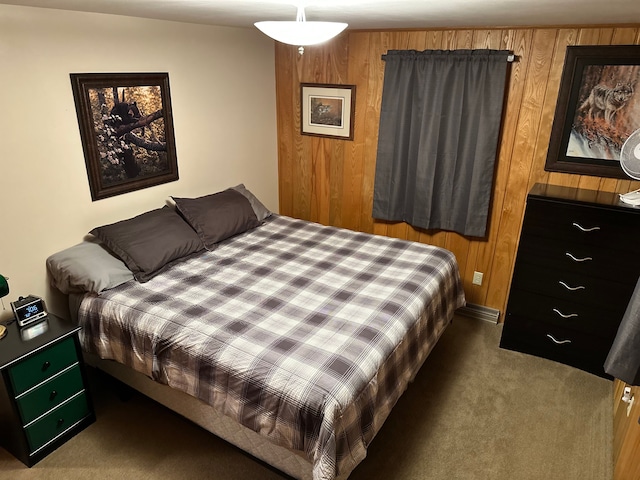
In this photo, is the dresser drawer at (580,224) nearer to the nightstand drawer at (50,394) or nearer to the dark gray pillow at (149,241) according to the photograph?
the dark gray pillow at (149,241)

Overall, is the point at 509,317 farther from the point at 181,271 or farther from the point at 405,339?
the point at 181,271

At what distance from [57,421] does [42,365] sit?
1.12ft

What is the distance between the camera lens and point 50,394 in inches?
88.4

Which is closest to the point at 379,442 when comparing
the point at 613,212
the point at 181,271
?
the point at 181,271

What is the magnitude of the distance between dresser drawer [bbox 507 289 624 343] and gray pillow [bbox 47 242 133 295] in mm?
2458

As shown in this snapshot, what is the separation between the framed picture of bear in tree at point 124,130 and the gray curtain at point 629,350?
2.79 meters

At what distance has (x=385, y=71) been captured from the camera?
3346 millimetres

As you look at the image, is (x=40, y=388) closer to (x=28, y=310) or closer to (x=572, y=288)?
(x=28, y=310)

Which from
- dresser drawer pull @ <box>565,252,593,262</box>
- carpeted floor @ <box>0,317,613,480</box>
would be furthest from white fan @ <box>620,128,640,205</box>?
carpeted floor @ <box>0,317,613,480</box>

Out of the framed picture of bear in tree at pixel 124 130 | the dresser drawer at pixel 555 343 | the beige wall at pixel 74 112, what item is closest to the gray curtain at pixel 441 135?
the dresser drawer at pixel 555 343

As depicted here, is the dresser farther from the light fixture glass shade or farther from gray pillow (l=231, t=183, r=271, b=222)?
gray pillow (l=231, t=183, r=271, b=222)

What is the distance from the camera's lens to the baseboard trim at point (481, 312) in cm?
347

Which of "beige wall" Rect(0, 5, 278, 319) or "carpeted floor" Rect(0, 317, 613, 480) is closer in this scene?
"carpeted floor" Rect(0, 317, 613, 480)

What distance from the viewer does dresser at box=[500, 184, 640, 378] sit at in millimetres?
2586
